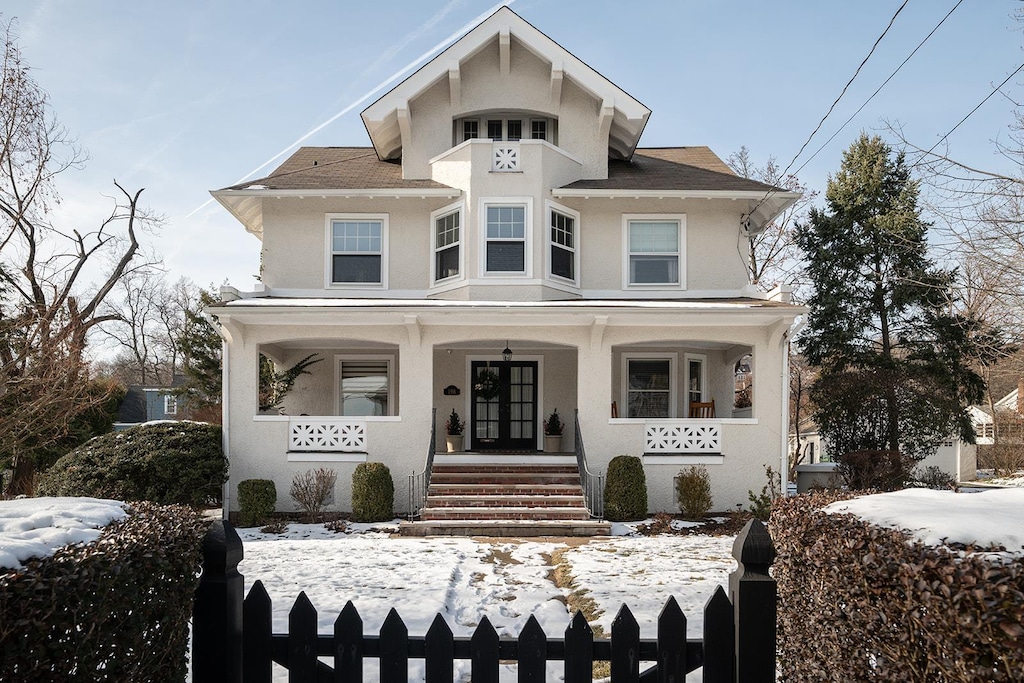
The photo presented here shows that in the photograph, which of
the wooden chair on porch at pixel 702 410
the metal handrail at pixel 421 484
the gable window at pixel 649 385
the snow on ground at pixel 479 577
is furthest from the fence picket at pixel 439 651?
the gable window at pixel 649 385

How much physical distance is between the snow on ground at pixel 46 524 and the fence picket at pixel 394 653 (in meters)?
1.16

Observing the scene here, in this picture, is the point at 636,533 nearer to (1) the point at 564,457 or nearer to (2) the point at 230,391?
(1) the point at 564,457

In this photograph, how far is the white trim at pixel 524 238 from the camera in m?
15.5

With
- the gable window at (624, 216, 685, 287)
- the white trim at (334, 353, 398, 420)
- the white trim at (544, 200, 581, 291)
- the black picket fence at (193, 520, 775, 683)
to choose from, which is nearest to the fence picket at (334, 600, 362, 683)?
the black picket fence at (193, 520, 775, 683)

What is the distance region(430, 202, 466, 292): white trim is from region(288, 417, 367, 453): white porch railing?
3.57 m

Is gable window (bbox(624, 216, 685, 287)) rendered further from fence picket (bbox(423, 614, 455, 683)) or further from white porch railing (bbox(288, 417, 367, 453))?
fence picket (bbox(423, 614, 455, 683))

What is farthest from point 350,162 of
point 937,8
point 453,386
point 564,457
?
point 937,8

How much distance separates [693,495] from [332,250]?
365 inches

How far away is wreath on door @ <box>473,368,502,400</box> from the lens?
55.6 feet

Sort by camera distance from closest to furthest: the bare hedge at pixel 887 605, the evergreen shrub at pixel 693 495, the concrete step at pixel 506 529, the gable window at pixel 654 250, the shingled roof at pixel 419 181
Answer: the bare hedge at pixel 887 605 < the concrete step at pixel 506 529 < the evergreen shrub at pixel 693 495 < the shingled roof at pixel 419 181 < the gable window at pixel 654 250

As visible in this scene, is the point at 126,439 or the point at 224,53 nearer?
the point at 224,53

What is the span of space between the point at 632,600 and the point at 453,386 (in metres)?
10.5

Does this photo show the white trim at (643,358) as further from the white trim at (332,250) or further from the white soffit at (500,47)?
the white trim at (332,250)

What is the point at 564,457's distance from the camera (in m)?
14.8
